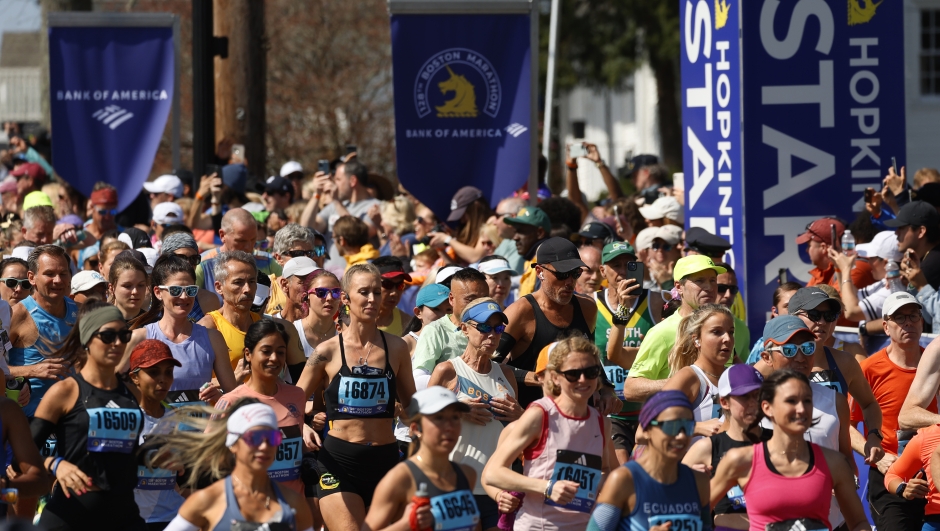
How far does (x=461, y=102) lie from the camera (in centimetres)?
1065

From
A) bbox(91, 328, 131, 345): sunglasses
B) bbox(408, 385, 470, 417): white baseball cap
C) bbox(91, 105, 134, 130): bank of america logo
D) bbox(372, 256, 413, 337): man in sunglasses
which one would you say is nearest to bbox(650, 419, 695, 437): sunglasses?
bbox(408, 385, 470, 417): white baseball cap

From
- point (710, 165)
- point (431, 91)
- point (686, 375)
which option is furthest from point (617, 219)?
point (686, 375)

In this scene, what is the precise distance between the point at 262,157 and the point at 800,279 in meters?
8.02

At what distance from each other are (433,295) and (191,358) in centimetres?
162

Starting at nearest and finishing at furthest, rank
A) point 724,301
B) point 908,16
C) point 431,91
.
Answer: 1. point 724,301
2. point 431,91
3. point 908,16

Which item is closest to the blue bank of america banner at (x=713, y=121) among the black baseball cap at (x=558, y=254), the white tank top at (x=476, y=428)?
the black baseball cap at (x=558, y=254)

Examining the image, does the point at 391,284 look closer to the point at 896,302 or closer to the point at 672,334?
the point at 672,334

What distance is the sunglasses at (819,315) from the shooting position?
6.82 metres

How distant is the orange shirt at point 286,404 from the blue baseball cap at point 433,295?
1297mm

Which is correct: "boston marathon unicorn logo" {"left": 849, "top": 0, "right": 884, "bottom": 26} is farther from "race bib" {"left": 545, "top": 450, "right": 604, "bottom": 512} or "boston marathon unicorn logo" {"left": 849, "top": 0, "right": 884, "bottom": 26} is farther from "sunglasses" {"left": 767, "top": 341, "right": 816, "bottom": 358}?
"race bib" {"left": 545, "top": 450, "right": 604, "bottom": 512}

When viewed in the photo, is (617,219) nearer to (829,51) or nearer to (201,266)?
(829,51)

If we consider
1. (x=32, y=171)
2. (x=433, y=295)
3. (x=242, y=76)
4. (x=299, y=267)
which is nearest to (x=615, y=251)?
(x=433, y=295)

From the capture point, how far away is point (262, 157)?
51.8 feet

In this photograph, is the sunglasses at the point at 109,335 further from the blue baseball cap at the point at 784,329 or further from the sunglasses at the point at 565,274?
the blue baseball cap at the point at 784,329
